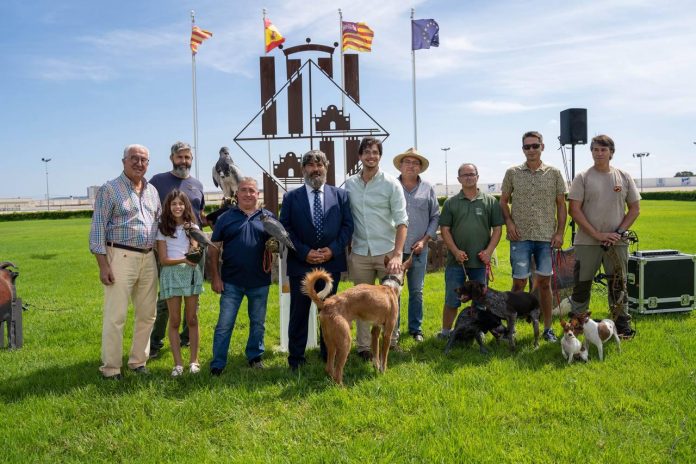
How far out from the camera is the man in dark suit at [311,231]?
493cm

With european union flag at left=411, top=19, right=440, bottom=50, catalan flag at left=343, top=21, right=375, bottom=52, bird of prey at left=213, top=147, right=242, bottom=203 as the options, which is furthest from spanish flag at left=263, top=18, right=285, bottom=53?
bird of prey at left=213, top=147, right=242, bottom=203

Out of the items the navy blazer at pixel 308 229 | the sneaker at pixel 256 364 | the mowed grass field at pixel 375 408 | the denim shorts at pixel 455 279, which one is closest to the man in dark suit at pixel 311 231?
the navy blazer at pixel 308 229

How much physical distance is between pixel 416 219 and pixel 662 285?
354 centimetres

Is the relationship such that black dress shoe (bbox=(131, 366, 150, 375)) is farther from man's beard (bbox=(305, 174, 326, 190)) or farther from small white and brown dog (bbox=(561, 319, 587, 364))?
small white and brown dog (bbox=(561, 319, 587, 364))

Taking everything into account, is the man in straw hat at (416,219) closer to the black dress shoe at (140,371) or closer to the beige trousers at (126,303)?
the beige trousers at (126,303)

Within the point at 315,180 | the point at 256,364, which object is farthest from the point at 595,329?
the point at 256,364

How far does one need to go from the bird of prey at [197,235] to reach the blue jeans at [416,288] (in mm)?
2219

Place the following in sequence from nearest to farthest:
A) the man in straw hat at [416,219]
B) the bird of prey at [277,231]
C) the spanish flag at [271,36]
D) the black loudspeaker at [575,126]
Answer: the bird of prey at [277,231] → the man in straw hat at [416,219] → the black loudspeaker at [575,126] → the spanish flag at [271,36]

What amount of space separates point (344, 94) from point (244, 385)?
22.0 ft

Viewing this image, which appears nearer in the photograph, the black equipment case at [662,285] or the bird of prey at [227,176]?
the bird of prey at [227,176]

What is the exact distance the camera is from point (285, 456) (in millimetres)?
3441

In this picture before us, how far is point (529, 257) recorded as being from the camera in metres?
5.90

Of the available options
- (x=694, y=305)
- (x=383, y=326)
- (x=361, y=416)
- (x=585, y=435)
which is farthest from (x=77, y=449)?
(x=694, y=305)

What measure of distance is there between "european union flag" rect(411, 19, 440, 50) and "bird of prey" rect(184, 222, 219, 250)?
11.0m
